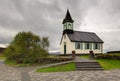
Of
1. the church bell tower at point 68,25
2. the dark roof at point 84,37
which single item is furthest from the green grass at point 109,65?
the church bell tower at point 68,25

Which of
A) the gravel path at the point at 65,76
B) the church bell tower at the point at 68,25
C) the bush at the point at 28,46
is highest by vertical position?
the church bell tower at the point at 68,25

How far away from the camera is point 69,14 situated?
46.0 m

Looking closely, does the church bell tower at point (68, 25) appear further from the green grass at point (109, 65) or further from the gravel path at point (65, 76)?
the gravel path at point (65, 76)

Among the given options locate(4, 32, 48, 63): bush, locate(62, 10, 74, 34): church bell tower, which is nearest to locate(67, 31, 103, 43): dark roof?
locate(62, 10, 74, 34): church bell tower

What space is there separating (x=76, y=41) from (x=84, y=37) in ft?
12.9

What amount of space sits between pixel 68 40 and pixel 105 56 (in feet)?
55.0

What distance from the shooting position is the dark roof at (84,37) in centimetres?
4216

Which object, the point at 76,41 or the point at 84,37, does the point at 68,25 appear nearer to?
the point at 76,41

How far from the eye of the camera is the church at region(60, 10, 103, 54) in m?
41.7

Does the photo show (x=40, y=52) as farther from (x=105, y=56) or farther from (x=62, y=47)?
(x=62, y=47)

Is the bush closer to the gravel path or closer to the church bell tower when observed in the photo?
the gravel path

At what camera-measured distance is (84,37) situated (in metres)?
44.3

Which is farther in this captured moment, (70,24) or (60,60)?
(70,24)

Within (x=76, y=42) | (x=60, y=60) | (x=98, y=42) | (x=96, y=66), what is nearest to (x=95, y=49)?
(x=98, y=42)
